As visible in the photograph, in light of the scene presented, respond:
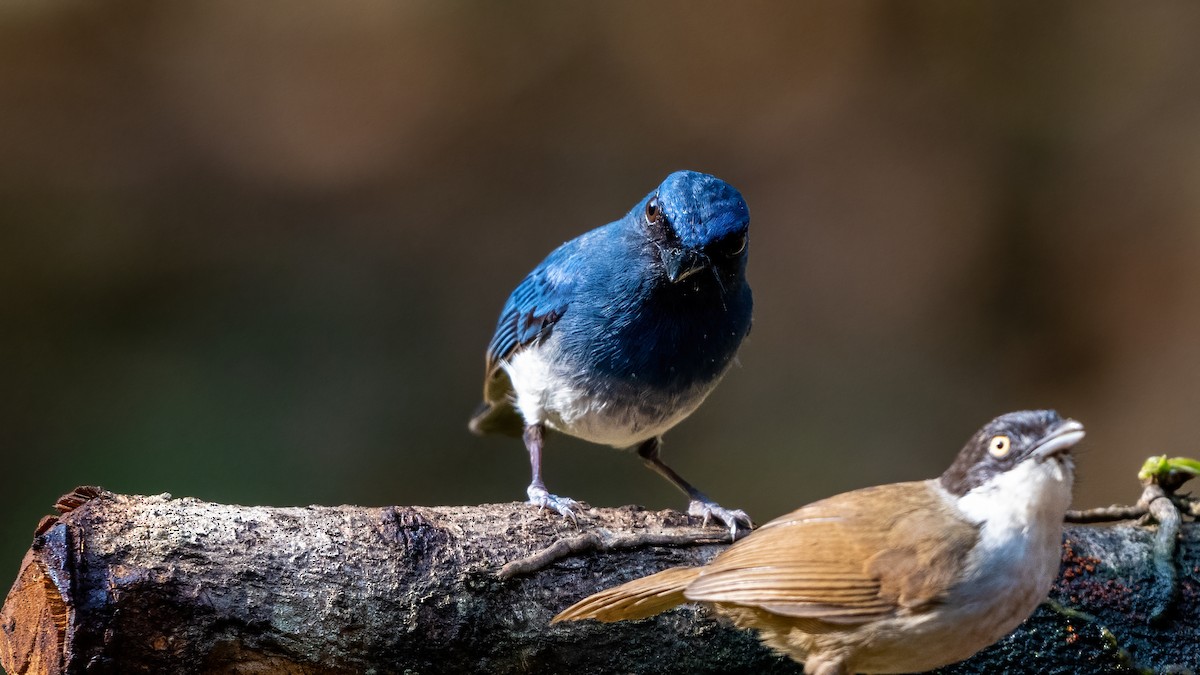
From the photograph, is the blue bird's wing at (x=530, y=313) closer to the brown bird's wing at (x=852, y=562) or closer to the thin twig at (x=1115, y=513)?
the brown bird's wing at (x=852, y=562)

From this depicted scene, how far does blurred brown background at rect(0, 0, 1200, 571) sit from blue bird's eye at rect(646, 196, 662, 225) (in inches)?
135

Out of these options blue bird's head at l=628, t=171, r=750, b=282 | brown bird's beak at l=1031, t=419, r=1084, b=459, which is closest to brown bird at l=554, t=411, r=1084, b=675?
brown bird's beak at l=1031, t=419, r=1084, b=459

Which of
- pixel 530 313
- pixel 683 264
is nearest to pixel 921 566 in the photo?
pixel 683 264

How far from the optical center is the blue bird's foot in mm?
3238

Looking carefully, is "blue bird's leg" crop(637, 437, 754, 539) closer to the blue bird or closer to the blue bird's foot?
the blue bird

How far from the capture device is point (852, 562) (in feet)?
7.64

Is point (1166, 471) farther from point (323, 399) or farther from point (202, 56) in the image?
point (202, 56)

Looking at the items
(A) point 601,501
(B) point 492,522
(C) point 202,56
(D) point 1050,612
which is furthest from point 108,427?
(D) point 1050,612

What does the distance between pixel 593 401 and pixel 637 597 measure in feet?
4.39

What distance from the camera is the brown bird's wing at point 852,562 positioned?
2.24 meters

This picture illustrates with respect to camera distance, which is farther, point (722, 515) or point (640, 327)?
point (640, 327)

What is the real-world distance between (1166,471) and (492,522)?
87.7 inches

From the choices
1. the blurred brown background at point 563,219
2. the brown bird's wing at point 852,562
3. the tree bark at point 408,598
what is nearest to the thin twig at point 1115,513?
the tree bark at point 408,598

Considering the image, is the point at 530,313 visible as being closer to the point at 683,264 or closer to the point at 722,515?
the point at 683,264
